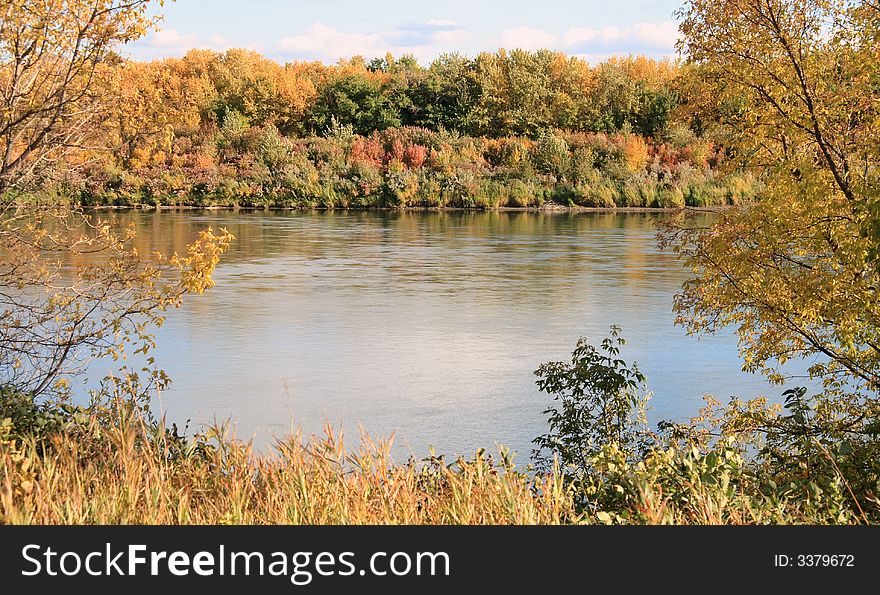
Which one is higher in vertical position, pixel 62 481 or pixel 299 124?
pixel 299 124

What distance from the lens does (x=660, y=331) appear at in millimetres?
16156

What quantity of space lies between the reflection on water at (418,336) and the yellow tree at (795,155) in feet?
6.64

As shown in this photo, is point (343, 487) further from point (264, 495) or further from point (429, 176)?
point (429, 176)

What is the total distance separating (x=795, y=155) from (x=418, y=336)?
288 inches

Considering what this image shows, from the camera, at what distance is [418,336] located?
15547mm

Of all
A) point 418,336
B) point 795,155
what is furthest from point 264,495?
point 418,336

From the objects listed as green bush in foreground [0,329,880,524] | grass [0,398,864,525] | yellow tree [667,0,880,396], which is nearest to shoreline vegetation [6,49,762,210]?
yellow tree [667,0,880,396]

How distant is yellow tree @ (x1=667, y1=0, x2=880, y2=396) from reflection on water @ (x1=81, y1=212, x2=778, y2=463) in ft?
6.64

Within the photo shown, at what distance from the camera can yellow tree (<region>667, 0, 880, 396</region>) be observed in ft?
29.4

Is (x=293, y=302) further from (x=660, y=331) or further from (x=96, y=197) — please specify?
(x=96, y=197)

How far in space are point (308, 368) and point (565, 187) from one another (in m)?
35.1

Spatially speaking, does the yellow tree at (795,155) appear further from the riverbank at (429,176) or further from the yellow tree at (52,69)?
the riverbank at (429,176)
